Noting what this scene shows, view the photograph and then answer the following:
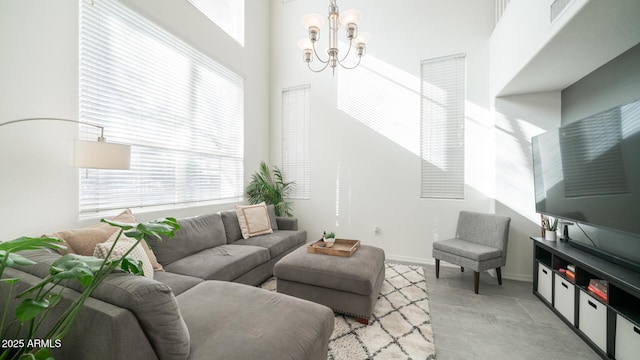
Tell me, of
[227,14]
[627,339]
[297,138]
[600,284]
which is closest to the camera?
[627,339]

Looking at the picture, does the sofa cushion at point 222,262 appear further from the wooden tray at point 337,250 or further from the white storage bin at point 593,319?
the white storage bin at point 593,319

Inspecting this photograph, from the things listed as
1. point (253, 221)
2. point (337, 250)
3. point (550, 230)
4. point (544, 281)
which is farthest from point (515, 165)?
point (253, 221)

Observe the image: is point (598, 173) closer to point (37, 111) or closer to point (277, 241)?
point (277, 241)

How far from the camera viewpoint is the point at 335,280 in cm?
212

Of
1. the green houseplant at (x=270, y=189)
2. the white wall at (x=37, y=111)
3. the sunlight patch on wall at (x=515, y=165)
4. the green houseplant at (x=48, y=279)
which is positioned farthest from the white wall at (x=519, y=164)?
the white wall at (x=37, y=111)

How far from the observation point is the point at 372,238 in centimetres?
398

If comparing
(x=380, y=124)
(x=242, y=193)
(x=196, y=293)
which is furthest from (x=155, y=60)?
(x=380, y=124)

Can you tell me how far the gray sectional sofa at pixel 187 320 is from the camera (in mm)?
879

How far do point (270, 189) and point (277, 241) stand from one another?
4.12 ft

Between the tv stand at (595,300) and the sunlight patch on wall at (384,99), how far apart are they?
2039 mm

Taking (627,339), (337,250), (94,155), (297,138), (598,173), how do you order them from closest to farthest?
(627,339) < (94,155) < (598,173) < (337,250) < (297,138)

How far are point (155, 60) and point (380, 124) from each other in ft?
9.95

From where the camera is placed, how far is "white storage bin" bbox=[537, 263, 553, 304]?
240 centimetres

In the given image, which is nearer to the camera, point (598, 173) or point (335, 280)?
point (598, 173)
